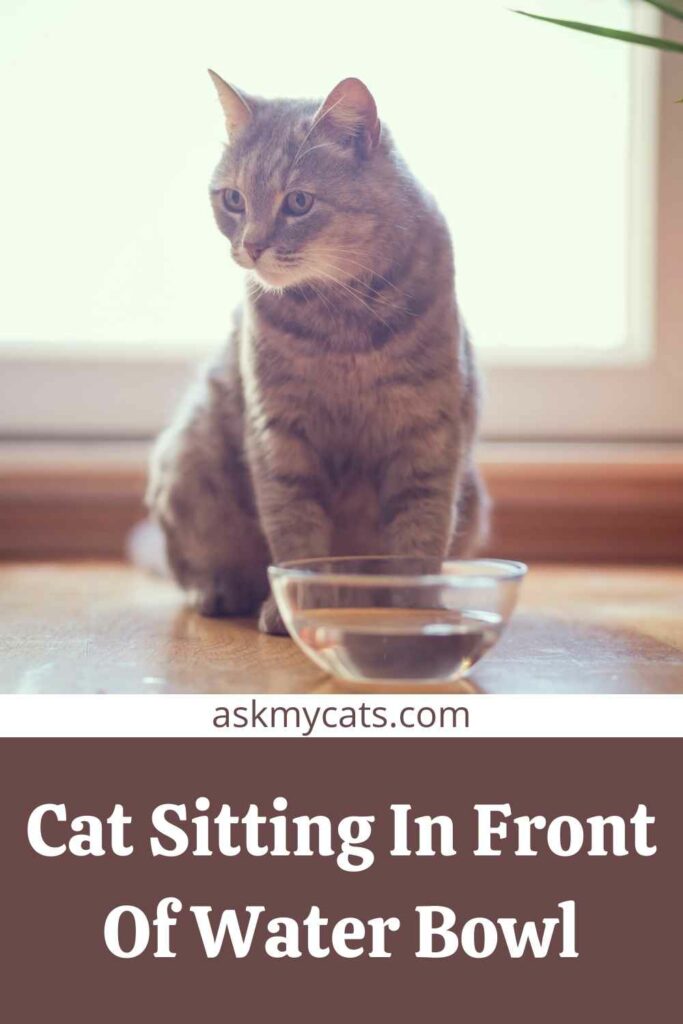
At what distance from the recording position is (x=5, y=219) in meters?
1.72

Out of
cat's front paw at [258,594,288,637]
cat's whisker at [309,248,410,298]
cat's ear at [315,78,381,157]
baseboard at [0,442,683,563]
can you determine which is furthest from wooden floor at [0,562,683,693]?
cat's ear at [315,78,381,157]

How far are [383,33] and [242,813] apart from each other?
138 cm

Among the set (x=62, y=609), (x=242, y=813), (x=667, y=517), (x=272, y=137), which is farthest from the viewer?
(x=667, y=517)

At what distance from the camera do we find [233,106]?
1111 mm

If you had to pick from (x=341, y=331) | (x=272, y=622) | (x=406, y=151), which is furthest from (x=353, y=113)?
(x=406, y=151)

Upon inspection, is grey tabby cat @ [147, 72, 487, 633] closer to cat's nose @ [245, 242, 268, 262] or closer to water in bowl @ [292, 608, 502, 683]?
cat's nose @ [245, 242, 268, 262]

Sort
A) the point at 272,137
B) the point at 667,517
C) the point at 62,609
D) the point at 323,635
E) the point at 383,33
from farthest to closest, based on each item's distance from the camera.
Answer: the point at 383,33 → the point at 667,517 → the point at 62,609 → the point at 272,137 → the point at 323,635

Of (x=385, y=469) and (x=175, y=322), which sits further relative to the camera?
(x=175, y=322)

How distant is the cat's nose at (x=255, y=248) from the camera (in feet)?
3.34


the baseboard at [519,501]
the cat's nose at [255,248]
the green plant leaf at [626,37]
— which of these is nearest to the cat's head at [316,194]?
the cat's nose at [255,248]

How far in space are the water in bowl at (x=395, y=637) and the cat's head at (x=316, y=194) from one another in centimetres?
37

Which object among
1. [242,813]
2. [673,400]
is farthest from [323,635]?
[673,400]

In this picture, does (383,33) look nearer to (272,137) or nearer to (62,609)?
(272,137)

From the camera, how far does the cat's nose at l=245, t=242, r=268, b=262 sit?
1019 mm
